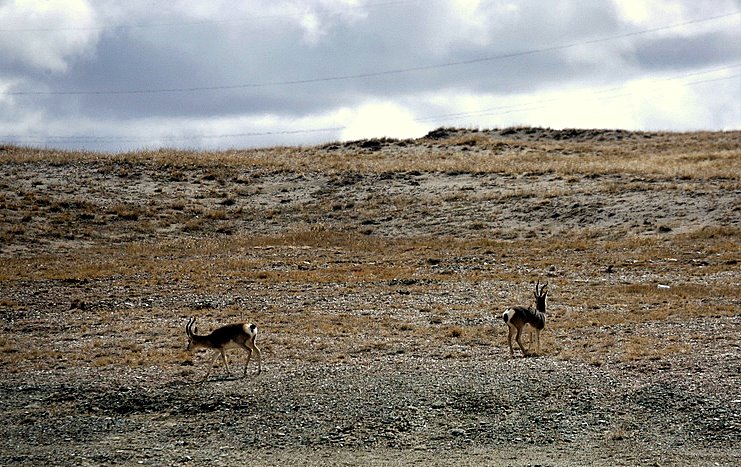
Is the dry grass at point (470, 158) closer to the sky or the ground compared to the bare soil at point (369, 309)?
closer to the sky

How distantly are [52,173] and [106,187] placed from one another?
406 cm

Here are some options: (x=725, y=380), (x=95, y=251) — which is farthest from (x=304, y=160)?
(x=725, y=380)

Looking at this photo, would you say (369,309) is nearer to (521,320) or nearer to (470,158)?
(521,320)

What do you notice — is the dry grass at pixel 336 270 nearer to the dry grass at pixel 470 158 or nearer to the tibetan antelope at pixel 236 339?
the dry grass at pixel 470 158

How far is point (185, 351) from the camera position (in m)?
18.8

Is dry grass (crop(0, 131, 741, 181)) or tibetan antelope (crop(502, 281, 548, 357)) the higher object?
dry grass (crop(0, 131, 741, 181))

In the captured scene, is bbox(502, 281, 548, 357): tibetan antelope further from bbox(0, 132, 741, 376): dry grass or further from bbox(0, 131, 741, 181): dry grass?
bbox(0, 131, 741, 181): dry grass

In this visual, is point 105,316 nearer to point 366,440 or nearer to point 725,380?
point 366,440

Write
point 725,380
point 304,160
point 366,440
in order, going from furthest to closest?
point 304,160
point 725,380
point 366,440

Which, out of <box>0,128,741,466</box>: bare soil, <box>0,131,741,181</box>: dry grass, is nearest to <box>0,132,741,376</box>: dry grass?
<box>0,128,741,466</box>: bare soil

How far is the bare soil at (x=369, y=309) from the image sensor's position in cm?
1355

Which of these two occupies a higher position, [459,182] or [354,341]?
[459,182]

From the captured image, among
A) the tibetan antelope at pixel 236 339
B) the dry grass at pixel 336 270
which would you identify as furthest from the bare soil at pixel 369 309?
the tibetan antelope at pixel 236 339

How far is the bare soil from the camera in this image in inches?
533
